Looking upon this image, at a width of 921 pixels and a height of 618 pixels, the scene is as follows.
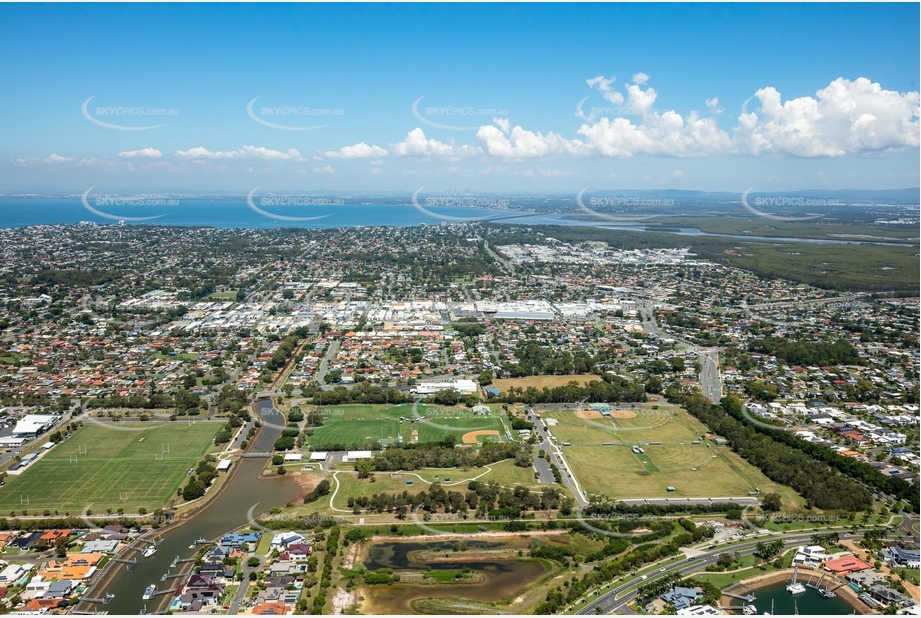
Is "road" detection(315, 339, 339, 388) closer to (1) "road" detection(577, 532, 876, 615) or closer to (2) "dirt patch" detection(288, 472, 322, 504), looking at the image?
(2) "dirt patch" detection(288, 472, 322, 504)

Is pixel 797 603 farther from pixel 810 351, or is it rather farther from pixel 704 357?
pixel 810 351

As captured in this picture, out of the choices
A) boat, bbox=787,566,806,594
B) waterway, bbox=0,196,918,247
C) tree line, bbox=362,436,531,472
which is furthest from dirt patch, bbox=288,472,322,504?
waterway, bbox=0,196,918,247

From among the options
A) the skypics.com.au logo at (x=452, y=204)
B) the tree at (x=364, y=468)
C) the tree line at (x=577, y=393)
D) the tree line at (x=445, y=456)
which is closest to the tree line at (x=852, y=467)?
the tree line at (x=577, y=393)

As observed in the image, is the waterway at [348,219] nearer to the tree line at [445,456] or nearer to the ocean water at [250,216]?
the ocean water at [250,216]

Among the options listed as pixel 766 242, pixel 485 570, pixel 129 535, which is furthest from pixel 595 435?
pixel 766 242

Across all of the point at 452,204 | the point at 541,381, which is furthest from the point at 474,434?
the point at 452,204

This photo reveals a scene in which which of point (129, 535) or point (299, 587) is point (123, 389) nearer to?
point (129, 535)
